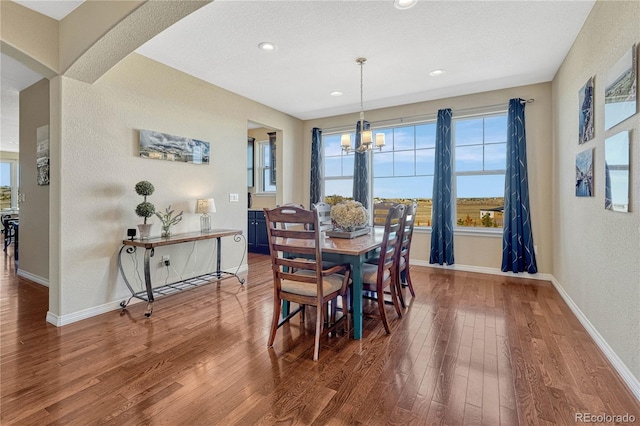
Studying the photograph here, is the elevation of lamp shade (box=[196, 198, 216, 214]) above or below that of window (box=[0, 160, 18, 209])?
below

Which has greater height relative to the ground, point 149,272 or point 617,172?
point 617,172

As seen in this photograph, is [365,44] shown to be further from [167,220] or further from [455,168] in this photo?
[167,220]

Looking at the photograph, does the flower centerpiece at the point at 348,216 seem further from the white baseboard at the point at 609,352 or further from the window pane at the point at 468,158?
the window pane at the point at 468,158

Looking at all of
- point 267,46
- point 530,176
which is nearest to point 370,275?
point 267,46

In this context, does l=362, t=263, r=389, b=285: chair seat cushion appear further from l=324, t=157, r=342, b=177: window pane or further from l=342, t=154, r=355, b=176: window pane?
l=324, t=157, r=342, b=177: window pane

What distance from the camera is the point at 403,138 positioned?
5.24 metres

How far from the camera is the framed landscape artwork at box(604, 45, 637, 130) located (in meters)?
1.78

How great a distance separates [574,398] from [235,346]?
216cm

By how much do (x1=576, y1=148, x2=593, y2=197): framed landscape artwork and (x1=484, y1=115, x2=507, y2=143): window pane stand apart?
5.65ft

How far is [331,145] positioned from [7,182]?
10177mm

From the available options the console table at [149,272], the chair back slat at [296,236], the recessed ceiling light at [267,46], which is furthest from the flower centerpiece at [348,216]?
the recessed ceiling light at [267,46]

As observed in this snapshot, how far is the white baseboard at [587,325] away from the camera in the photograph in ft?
5.78

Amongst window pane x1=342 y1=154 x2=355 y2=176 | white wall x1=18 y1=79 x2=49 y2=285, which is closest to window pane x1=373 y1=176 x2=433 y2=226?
window pane x1=342 y1=154 x2=355 y2=176

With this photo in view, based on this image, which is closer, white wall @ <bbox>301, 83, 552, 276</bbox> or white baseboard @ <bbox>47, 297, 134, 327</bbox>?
white baseboard @ <bbox>47, 297, 134, 327</bbox>
